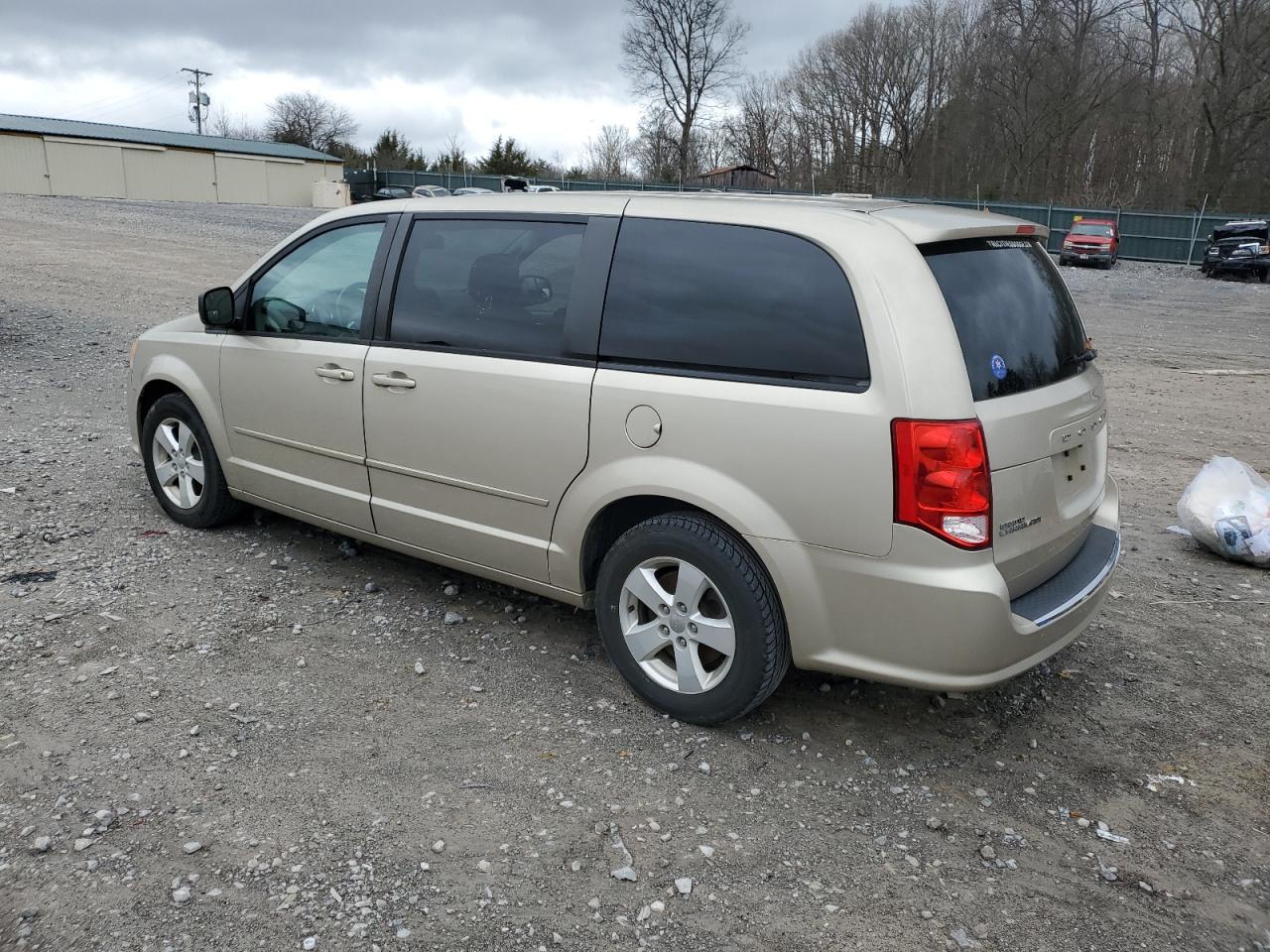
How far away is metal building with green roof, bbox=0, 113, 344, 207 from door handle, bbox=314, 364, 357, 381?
50.9 metres

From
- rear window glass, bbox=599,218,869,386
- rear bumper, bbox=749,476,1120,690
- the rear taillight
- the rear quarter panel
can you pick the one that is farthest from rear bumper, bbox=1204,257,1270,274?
the rear taillight

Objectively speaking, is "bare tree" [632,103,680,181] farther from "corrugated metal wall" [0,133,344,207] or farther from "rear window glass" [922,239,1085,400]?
"rear window glass" [922,239,1085,400]

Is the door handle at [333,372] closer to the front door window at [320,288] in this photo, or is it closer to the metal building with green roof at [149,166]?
the front door window at [320,288]

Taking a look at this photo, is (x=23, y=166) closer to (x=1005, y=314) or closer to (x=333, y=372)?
(x=333, y=372)

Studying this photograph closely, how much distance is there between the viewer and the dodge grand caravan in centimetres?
298

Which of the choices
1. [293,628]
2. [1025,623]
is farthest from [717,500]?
[293,628]

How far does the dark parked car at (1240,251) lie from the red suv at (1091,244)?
2.80 meters

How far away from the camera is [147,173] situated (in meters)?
50.8

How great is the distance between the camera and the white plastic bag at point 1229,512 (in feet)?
17.0

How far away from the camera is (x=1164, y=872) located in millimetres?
2852

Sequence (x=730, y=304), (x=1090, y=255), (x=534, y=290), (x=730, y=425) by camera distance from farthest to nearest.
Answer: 1. (x=1090, y=255)
2. (x=534, y=290)
3. (x=730, y=304)
4. (x=730, y=425)

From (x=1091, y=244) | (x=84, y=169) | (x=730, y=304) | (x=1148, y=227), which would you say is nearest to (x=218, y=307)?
(x=730, y=304)

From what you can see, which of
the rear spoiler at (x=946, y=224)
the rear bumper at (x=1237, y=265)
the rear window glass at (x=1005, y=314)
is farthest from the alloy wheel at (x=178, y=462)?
the rear bumper at (x=1237, y=265)

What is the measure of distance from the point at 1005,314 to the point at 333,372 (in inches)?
109
